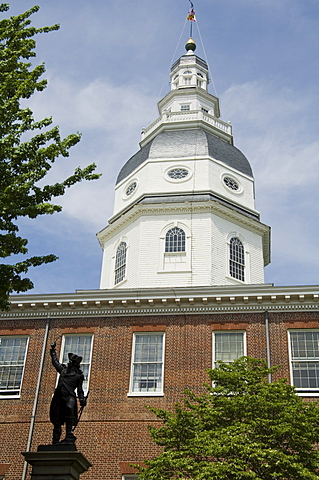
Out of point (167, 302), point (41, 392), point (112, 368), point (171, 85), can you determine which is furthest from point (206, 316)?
point (171, 85)

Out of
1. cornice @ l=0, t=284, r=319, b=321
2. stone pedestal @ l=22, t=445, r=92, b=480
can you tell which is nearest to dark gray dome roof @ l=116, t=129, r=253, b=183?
cornice @ l=0, t=284, r=319, b=321

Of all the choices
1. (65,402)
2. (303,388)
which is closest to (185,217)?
(303,388)

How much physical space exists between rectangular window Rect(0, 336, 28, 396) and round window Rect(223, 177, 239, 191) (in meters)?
13.8

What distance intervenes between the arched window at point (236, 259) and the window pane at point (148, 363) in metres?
7.41

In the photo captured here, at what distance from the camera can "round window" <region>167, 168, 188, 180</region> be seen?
33.1 meters

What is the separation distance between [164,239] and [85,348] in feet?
26.2

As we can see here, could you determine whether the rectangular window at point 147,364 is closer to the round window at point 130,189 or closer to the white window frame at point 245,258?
the white window frame at point 245,258

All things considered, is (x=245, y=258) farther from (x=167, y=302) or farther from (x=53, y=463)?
(x=53, y=463)

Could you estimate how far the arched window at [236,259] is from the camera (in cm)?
3078

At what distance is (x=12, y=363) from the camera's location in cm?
2494

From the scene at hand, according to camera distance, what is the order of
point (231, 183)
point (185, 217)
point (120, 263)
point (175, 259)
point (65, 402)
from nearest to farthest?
point (65, 402) → point (175, 259) → point (185, 217) → point (120, 263) → point (231, 183)

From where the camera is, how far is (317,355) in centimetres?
2331

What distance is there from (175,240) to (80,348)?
8.28m

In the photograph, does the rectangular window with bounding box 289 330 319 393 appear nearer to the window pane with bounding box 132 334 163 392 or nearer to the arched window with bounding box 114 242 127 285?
the window pane with bounding box 132 334 163 392
